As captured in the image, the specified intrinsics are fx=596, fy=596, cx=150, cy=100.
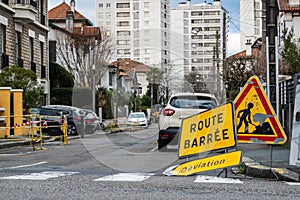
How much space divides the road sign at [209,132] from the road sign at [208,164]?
169mm

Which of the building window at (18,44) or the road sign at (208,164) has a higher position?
the building window at (18,44)

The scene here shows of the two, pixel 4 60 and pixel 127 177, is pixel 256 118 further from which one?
pixel 4 60

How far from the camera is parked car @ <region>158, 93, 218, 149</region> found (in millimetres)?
17062

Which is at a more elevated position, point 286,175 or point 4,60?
point 4,60

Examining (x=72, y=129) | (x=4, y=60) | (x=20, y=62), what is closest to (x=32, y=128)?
(x=72, y=129)

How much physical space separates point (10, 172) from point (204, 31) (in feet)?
472

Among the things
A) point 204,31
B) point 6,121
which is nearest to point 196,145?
point 6,121

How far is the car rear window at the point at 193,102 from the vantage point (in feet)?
56.9

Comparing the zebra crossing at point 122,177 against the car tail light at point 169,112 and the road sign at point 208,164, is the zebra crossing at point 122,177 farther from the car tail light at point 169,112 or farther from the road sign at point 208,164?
the car tail light at point 169,112

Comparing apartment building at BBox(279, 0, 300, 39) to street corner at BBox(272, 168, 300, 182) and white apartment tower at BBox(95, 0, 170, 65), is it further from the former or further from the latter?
street corner at BBox(272, 168, 300, 182)

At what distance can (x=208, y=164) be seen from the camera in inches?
400

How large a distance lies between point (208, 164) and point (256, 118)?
1.21m

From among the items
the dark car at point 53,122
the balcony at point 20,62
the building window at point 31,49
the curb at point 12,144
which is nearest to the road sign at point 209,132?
the curb at point 12,144

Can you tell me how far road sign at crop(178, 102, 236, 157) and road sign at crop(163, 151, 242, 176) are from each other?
0.56 feet
